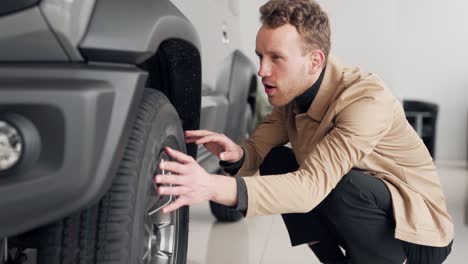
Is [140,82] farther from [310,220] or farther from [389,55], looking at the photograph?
[389,55]

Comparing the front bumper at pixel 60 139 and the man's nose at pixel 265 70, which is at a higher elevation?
the man's nose at pixel 265 70

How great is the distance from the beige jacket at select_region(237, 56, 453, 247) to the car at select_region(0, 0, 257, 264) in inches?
10.0

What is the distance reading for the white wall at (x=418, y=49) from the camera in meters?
5.06

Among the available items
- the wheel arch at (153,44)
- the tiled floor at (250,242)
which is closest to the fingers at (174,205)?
the wheel arch at (153,44)

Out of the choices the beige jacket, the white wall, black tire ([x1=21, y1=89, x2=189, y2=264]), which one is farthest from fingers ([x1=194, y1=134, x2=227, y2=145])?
the white wall

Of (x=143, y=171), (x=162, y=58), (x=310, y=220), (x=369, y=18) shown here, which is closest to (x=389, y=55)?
(x=369, y=18)

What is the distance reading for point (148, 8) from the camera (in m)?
1.08

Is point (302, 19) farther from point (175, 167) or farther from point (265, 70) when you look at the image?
point (175, 167)

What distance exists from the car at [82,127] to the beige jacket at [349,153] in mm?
253

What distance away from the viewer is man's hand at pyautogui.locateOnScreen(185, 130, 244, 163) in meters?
1.49

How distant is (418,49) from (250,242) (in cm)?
A: 320

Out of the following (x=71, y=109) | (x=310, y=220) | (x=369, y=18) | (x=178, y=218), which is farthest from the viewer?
(x=369, y=18)

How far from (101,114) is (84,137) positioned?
4 centimetres

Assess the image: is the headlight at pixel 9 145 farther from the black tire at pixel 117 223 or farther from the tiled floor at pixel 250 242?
the tiled floor at pixel 250 242
